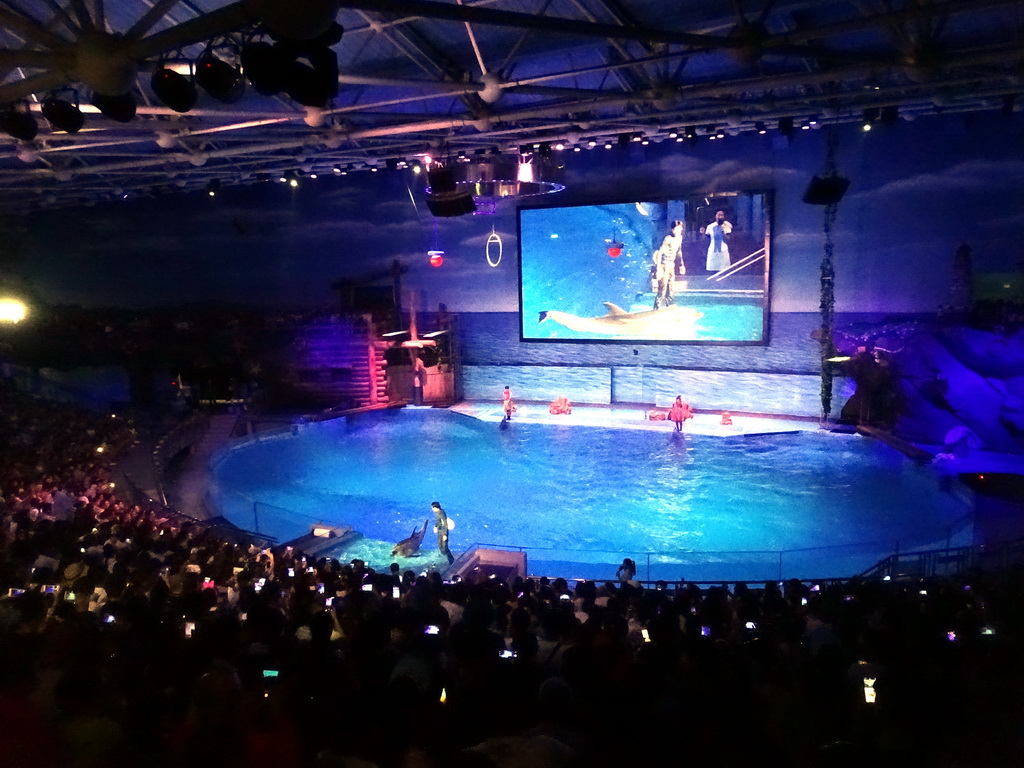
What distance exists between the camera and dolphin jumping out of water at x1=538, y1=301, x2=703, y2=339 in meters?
19.0

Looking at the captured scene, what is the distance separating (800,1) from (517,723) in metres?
8.12

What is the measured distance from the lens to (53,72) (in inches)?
221

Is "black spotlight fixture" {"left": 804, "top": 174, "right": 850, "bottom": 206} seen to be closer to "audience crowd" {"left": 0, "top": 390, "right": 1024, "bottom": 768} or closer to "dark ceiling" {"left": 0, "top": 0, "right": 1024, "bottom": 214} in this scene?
"dark ceiling" {"left": 0, "top": 0, "right": 1024, "bottom": 214}

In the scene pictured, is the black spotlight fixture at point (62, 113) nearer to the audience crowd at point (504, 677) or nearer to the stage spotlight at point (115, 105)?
the stage spotlight at point (115, 105)

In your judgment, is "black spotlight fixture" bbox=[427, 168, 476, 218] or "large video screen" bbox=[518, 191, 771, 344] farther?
"large video screen" bbox=[518, 191, 771, 344]

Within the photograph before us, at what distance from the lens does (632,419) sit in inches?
714

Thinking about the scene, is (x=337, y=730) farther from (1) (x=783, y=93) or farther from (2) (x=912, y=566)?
(1) (x=783, y=93)

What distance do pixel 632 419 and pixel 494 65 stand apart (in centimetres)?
1053

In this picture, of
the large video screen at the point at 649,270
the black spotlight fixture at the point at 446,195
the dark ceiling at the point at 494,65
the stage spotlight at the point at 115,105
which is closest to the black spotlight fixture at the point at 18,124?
the dark ceiling at the point at 494,65

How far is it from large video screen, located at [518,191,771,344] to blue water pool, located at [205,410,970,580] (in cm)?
384

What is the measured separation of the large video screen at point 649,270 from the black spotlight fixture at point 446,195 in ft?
16.4

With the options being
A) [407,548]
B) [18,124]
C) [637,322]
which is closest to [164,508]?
[407,548]

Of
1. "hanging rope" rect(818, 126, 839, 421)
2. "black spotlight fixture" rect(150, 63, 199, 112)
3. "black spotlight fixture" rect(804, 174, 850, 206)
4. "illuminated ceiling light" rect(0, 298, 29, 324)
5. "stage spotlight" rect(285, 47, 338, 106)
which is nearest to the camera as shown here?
"stage spotlight" rect(285, 47, 338, 106)

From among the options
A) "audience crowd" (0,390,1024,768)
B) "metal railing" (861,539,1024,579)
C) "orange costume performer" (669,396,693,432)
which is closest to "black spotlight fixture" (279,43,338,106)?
"audience crowd" (0,390,1024,768)
